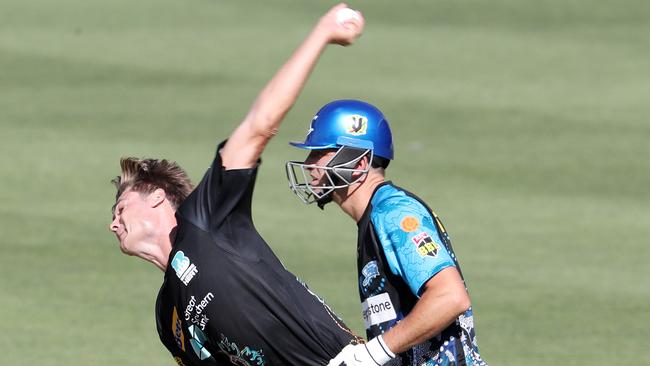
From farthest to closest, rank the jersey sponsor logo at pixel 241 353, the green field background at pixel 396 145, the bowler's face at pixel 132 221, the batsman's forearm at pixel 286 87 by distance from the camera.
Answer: the green field background at pixel 396 145 < the bowler's face at pixel 132 221 < the jersey sponsor logo at pixel 241 353 < the batsman's forearm at pixel 286 87

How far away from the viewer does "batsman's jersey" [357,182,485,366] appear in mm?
6129

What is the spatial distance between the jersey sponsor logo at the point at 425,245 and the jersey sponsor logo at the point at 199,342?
1.04 meters

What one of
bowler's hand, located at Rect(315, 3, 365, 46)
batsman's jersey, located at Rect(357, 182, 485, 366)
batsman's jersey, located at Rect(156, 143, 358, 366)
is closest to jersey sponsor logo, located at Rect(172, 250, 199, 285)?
batsman's jersey, located at Rect(156, 143, 358, 366)

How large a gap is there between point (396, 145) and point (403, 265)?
385 inches

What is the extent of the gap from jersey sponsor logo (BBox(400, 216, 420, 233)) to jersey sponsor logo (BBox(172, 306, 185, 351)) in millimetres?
1088

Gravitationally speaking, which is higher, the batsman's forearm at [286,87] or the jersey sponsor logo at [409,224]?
the batsman's forearm at [286,87]

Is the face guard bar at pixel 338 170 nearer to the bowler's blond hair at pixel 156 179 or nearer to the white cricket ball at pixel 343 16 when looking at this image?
the bowler's blond hair at pixel 156 179

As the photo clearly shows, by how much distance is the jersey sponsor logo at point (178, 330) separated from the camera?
641 centimetres

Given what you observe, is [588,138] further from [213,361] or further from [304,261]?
[213,361]

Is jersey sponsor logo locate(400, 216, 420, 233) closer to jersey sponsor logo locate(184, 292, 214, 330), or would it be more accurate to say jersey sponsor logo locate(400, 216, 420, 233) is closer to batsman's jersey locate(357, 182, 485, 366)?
batsman's jersey locate(357, 182, 485, 366)

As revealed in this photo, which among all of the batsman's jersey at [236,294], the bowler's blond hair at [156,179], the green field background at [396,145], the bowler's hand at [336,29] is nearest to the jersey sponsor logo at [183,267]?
the batsman's jersey at [236,294]

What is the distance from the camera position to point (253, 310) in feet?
20.2

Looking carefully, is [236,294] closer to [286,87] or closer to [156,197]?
[156,197]

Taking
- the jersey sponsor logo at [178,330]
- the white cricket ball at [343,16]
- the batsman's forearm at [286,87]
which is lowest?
the jersey sponsor logo at [178,330]
